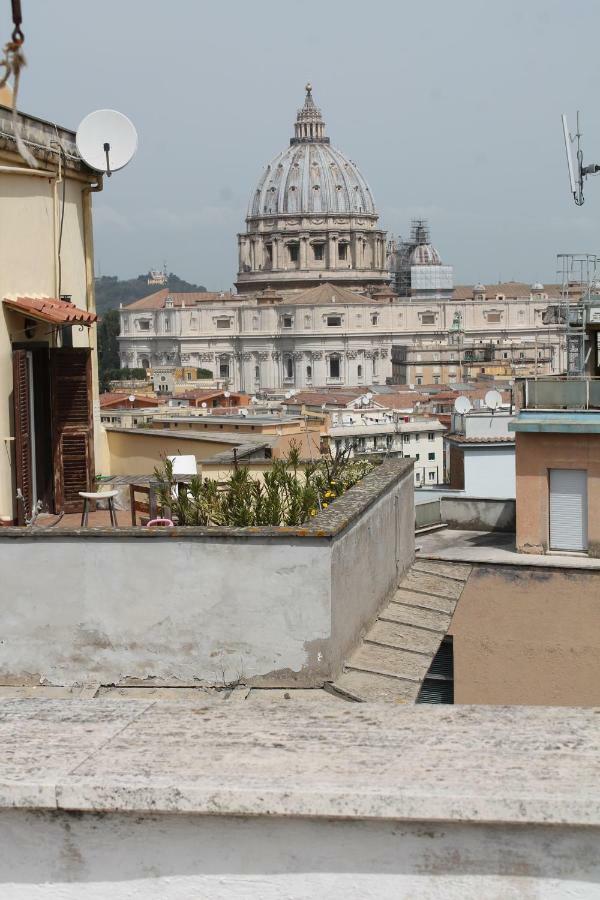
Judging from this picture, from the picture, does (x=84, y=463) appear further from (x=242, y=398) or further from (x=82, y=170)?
(x=242, y=398)

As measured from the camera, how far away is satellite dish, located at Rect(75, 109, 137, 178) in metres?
7.07

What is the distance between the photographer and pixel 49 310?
6.27 metres

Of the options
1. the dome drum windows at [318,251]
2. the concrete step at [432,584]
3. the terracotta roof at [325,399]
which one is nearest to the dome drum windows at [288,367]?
the dome drum windows at [318,251]

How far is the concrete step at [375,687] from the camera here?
13.9 feet

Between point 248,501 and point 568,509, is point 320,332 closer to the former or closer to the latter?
point 568,509

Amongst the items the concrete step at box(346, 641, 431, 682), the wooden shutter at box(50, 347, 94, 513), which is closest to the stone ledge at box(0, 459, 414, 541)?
the concrete step at box(346, 641, 431, 682)

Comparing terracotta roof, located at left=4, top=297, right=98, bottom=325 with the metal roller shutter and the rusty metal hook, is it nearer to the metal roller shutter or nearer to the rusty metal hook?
the rusty metal hook

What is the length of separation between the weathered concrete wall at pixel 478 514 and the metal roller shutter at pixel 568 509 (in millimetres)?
488

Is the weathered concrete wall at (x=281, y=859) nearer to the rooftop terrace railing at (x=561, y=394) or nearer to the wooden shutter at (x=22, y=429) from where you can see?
the wooden shutter at (x=22, y=429)

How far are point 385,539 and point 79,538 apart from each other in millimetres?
1421

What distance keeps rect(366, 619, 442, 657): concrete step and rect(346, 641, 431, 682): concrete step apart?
0.18 feet

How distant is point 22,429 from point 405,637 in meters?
2.17

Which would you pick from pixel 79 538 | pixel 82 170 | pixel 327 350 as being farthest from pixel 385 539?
pixel 327 350

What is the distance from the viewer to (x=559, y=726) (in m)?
1.85
